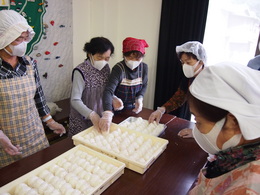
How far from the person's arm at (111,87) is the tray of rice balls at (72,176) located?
1.92 feet

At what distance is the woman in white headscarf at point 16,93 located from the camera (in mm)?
1315

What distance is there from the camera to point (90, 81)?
71.0 inches

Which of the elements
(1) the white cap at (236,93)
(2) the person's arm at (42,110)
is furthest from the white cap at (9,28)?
(1) the white cap at (236,93)

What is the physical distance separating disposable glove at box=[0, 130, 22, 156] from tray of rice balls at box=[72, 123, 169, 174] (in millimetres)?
403

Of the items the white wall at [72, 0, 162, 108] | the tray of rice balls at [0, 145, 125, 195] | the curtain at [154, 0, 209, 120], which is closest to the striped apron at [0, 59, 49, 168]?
the tray of rice balls at [0, 145, 125, 195]

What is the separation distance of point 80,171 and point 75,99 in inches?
29.2

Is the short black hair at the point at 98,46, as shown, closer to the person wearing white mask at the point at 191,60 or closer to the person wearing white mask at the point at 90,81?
the person wearing white mask at the point at 90,81

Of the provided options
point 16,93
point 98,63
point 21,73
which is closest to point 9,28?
point 21,73

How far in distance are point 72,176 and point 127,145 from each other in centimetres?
40

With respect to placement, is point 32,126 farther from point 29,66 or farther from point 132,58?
point 132,58

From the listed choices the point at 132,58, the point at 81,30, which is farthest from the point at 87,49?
the point at 81,30

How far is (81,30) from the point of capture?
3.45 m

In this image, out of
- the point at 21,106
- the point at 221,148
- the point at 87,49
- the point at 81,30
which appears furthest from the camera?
the point at 81,30

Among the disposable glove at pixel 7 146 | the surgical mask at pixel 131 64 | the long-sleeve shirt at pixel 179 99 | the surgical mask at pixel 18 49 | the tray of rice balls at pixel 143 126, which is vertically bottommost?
the disposable glove at pixel 7 146
